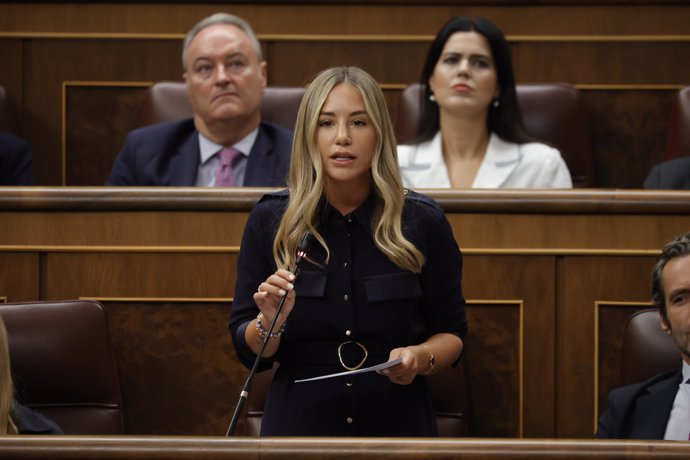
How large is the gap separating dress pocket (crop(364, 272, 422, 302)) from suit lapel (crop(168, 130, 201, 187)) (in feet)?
1.88

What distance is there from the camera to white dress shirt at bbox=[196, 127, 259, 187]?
1425 mm

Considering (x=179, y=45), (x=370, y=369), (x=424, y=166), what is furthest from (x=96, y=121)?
(x=370, y=369)

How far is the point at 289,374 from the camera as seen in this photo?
88cm

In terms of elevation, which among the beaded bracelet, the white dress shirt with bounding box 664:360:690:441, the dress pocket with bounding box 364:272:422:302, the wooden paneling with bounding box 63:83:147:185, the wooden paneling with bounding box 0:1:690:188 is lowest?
the white dress shirt with bounding box 664:360:690:441

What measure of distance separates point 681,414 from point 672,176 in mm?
448

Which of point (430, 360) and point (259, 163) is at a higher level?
point (259, 163)

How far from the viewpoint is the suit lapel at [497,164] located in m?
1.40

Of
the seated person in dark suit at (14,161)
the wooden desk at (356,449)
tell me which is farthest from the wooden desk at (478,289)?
the wooden desk at (356,449)

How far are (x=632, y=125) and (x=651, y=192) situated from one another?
506mm

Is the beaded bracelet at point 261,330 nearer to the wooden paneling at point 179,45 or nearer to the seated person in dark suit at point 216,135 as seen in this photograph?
the seated person in dark suit at point 216,135

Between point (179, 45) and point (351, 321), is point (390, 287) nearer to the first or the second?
point (351, 321)

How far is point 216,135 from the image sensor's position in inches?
56.5

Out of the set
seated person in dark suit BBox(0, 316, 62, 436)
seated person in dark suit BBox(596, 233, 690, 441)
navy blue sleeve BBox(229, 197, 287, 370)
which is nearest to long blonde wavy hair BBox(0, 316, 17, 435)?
seated person in dark suit BBox(0, 316, 62, 436)

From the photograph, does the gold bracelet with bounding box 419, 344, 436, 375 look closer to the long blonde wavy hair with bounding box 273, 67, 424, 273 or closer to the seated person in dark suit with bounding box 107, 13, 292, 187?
the long blonde wavy hair with bounding box 273, 67, 424, 273
